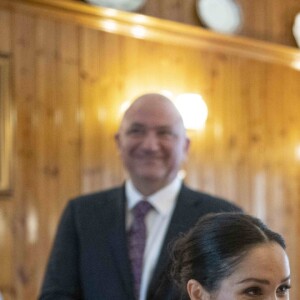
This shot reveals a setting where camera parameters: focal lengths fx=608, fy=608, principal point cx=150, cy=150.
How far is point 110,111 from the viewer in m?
3.63

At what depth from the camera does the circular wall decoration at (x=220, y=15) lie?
13.3 ft

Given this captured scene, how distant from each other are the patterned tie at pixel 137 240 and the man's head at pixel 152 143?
54 mm

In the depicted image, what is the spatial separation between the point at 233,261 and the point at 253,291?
0.08 meters

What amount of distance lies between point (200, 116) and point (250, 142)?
23.7 inches

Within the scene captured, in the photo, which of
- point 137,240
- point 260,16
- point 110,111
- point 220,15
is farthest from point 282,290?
point 260,16

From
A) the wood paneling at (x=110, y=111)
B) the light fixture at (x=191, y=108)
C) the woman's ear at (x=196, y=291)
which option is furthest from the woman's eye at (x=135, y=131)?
the light fixture at (x=191, y=108)

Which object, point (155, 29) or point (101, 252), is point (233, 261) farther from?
point (155, 29)

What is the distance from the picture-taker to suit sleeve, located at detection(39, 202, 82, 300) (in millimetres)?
1745

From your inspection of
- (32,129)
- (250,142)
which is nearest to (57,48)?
(32,129)

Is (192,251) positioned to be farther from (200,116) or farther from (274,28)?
(274,28)

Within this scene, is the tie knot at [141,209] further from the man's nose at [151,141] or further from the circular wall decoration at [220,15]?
the circular wall decoration at [220,15]

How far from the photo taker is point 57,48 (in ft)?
11.2

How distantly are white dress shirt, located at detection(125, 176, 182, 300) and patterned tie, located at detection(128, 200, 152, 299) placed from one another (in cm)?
1

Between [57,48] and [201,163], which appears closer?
[57,48]
